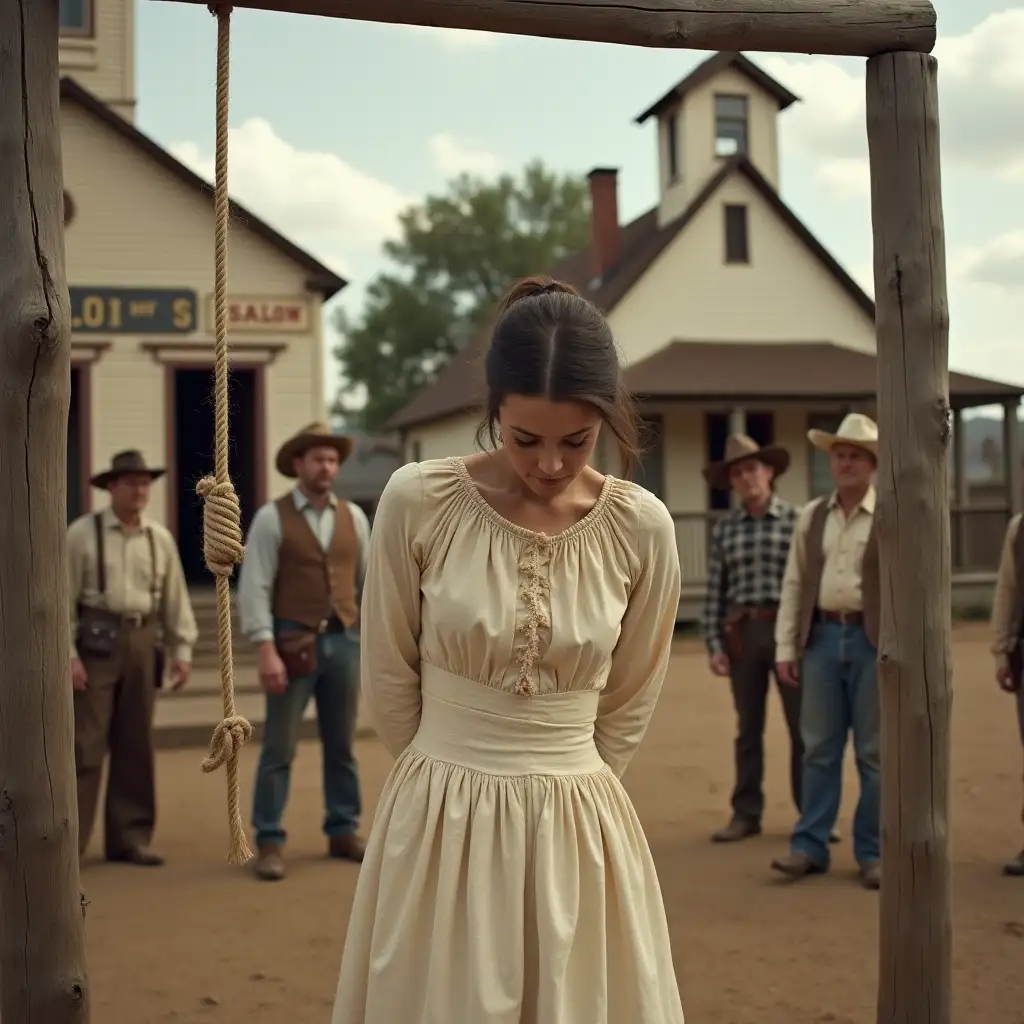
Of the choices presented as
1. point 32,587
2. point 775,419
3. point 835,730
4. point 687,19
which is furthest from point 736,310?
point 32,587

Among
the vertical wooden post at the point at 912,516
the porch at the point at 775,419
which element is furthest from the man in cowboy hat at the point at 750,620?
the porch at the point at 775,419

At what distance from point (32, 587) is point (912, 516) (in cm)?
232

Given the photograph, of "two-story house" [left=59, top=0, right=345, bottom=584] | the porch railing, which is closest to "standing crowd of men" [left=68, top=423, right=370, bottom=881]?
"two-story house" [left=59, top=0, right=345, bottom=584]

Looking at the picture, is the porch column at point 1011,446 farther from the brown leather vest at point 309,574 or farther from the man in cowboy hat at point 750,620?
the brown leather vest at point 309,574

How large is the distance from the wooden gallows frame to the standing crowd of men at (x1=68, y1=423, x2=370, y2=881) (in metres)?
3.55

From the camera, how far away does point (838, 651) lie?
6.40 m

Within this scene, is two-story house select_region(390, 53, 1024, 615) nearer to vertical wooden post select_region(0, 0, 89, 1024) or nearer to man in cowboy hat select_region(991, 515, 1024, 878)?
man in cowboy hat select_region(991, 515, 1024, 878)

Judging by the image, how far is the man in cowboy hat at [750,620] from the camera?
7305 millimetres

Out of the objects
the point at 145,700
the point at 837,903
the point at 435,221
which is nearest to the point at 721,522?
the point at 837,903

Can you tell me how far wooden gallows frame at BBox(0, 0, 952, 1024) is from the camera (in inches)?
121

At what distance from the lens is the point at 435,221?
50844 millimetres

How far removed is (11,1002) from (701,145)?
21442 millimetres

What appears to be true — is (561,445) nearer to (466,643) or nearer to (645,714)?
(466,643)

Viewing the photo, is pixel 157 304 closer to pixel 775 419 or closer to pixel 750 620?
pixel 775 419
